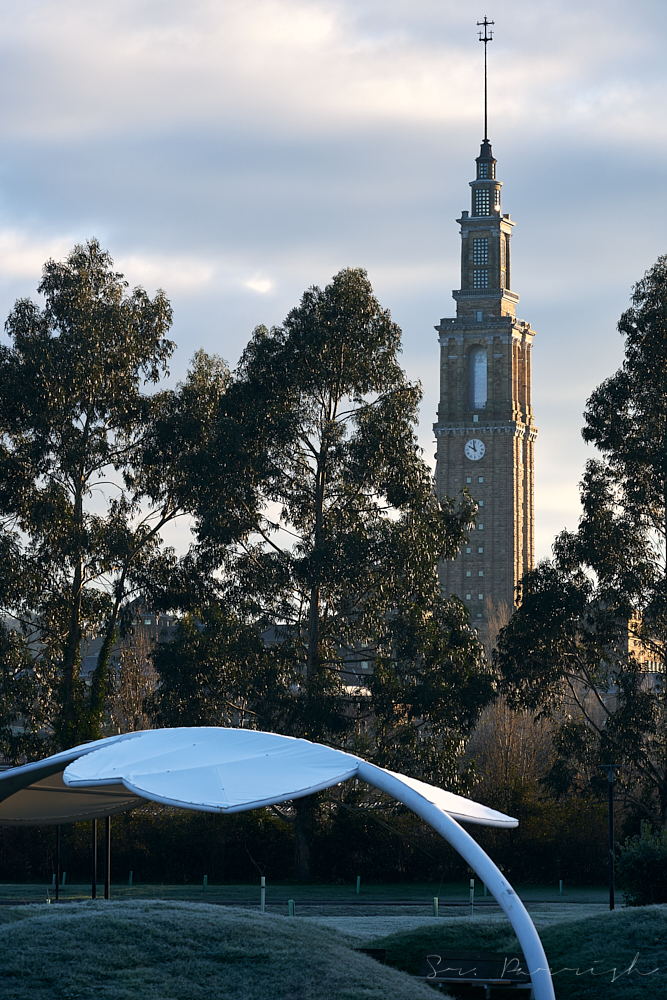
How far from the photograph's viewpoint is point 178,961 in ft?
48.6

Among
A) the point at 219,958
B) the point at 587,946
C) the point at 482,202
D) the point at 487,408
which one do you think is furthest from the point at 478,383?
the point at 219,958

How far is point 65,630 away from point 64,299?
10.8m

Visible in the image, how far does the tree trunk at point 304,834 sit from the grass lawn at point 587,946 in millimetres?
15850

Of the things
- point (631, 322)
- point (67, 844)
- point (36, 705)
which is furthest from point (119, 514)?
point (631, 322)

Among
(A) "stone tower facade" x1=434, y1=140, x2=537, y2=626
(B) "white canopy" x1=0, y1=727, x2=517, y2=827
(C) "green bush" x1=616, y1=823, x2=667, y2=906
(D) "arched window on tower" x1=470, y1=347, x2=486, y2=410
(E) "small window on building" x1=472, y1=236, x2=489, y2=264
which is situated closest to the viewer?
(B) "white canopy" x1=0, y1=727, x2=517, y2=827

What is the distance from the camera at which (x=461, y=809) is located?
16.1 meters

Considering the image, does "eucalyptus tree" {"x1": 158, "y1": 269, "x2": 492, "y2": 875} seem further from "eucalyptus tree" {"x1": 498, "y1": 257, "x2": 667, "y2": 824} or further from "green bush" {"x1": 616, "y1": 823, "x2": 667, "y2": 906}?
"green bush" {"x1": 616, "y1": 823, "x2": 667, "y2": 906}

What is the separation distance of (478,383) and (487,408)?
8.81 ft

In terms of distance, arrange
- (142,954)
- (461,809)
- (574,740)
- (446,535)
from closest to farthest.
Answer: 1. (142,954)
2. (461,809)
3. (574,740)
4. (446,535)

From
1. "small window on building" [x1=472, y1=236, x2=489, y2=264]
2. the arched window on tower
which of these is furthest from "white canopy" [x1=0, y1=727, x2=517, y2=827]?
"small window on building" [x1=472, y1=236, x2=489, y2=264]

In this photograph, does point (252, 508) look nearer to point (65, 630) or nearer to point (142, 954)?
point (65, 630)

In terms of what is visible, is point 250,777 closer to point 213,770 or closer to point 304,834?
point 213,770

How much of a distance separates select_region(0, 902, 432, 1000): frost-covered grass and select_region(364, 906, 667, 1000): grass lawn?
10.1 feet

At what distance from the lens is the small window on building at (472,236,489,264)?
398 ft
